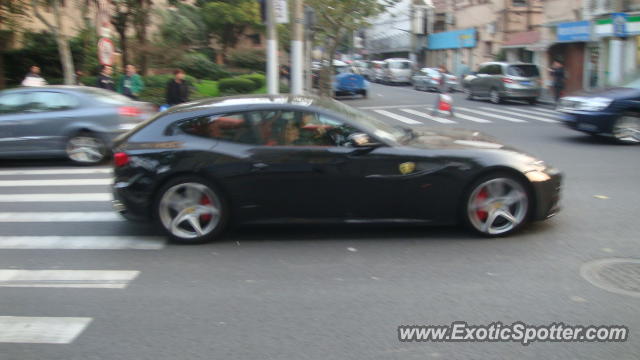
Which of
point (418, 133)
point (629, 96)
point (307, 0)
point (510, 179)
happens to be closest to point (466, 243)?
point (510, 179)

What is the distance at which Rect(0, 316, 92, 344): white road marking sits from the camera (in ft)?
13.8

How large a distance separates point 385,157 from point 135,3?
21.3 meters

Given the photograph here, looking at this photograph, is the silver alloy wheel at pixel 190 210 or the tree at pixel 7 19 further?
the tree at pixel 7 19

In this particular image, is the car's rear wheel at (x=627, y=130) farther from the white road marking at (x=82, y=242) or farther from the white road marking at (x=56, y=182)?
the white road marking at (x=82, y=242)

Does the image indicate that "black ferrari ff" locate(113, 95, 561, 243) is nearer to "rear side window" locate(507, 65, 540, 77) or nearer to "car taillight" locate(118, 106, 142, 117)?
"car taillight" locate(118, 106, 142, 117)

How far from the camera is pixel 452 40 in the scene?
49000 millimetres

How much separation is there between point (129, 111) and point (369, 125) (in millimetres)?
6468

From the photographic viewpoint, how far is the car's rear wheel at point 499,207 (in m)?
6.16

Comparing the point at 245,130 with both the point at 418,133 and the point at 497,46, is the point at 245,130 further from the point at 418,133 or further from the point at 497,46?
the point at 497,46

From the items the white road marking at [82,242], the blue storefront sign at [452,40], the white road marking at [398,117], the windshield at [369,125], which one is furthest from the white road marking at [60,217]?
the blue storefront sign at [452,40]

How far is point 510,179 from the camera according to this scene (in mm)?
6152

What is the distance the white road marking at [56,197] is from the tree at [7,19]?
1419 cm

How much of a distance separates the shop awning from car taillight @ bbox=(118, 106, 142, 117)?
26208 mm

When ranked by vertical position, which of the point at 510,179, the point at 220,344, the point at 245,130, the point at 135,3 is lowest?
the point at 220,344
